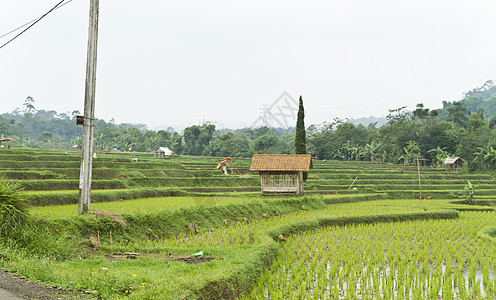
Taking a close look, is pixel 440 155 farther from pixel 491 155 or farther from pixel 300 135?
pixel 300 135

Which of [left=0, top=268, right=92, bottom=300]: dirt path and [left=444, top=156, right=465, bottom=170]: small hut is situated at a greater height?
[left=444, top=156, right=465, bottom=170]: small hut

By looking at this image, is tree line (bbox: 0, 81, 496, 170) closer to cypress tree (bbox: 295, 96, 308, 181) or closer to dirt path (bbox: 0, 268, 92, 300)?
cypress tree (bbox: 295, 96, 308, 181)

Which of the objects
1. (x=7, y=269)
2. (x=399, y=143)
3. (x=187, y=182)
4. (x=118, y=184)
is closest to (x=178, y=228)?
(x=7, y=269)

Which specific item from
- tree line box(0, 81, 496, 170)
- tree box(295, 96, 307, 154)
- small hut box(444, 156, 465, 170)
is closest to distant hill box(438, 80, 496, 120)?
tree line box(0, 81, 496, 170)

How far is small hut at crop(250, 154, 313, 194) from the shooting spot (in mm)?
26283

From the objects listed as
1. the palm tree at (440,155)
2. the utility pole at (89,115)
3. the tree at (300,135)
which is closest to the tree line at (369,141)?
the palm tree at (440,155)

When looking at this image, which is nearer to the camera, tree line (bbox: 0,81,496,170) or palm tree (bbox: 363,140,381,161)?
tree line (bbox: 0,81,496,170)

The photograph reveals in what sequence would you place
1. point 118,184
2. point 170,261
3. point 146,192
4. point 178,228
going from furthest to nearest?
point 118,184 < point 146,192 < point 178,228 < point 170,261

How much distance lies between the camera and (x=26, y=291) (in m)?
5.41

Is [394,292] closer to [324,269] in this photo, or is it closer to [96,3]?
[324,269]

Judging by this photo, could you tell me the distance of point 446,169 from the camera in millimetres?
49031

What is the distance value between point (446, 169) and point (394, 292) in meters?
45.3

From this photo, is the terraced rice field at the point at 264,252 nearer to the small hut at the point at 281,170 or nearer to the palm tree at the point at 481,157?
the small hut at the point at 281,170

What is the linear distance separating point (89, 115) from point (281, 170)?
1653 centimetres
